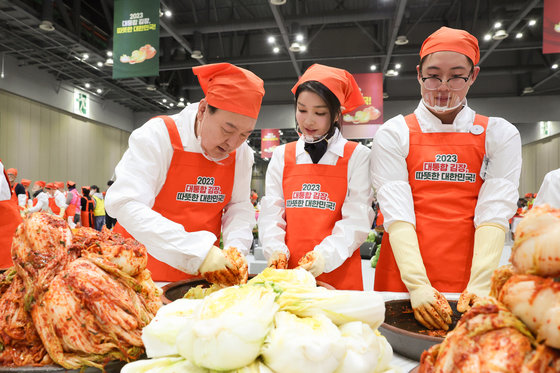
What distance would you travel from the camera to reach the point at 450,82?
1.71 metres

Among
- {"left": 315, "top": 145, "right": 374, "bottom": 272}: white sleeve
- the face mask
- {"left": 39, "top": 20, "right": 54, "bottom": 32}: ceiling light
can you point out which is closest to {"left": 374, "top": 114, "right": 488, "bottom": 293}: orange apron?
the face mask

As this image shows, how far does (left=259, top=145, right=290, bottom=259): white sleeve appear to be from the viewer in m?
1.95

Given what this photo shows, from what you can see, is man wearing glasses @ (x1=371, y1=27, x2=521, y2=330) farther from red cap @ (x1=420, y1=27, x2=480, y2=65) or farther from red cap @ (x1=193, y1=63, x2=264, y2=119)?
red cap @ (x1=193, y1=63, x2=264, y2=119)

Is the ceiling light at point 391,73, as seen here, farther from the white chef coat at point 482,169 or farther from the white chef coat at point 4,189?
the white chef coat at point 482,169

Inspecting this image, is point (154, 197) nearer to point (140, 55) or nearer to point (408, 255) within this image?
point (408, 255)

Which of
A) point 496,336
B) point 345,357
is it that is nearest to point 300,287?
point 345,357

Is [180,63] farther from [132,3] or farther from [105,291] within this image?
[105,291]

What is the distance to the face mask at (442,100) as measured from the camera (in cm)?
174

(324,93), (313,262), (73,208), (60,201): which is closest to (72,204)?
(73,208)

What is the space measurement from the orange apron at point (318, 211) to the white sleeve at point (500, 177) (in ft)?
2.05

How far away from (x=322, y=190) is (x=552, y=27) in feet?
21.9

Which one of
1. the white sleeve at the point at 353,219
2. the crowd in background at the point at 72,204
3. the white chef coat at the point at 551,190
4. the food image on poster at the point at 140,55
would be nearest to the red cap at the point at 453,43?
the white sleeve at the point at 353,219

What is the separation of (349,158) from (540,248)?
5.05 feet

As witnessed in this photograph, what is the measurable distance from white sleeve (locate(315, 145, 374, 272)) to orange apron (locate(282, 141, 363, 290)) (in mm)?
40
